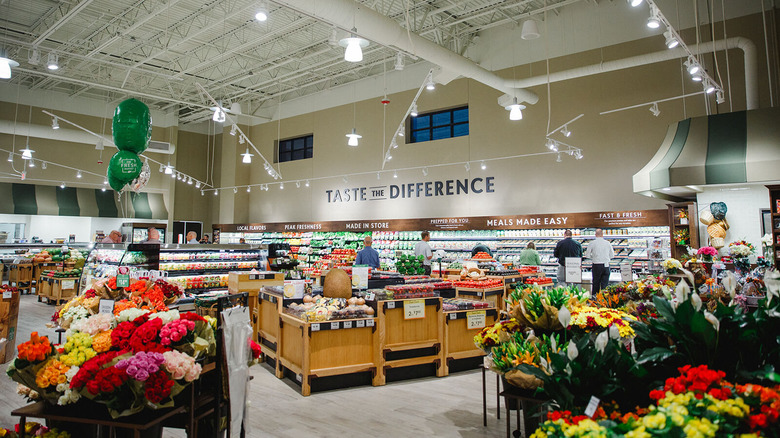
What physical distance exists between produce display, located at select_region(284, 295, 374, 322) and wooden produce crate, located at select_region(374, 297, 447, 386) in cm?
22

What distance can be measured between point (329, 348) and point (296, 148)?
12878 mm

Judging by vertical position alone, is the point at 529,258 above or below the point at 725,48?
Answer: below

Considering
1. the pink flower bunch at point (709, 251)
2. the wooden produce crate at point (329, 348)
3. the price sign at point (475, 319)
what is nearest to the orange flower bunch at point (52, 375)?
the wooden produce crate at point (329, 348)

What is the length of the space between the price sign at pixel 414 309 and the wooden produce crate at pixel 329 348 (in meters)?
0.44

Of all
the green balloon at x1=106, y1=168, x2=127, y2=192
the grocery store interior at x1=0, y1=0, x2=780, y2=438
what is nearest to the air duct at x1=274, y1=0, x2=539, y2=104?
the grocery store interior at x1=0, y1=0, x2=780, y2=438

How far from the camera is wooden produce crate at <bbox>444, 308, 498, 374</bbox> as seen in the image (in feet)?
17.8

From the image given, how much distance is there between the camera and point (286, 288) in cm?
542

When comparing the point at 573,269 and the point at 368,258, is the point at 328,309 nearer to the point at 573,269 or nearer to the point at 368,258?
the point at 368,258

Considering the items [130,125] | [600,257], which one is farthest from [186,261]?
[600,257]

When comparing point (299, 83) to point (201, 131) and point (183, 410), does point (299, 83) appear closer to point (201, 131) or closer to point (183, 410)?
point (201, 131)

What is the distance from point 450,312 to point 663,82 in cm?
760

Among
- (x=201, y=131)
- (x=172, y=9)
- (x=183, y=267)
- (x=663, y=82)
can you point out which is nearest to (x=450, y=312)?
(x=183, y=267)

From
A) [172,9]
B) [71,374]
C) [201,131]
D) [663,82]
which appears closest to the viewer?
[71,374]

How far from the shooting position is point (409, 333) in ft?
17.3
